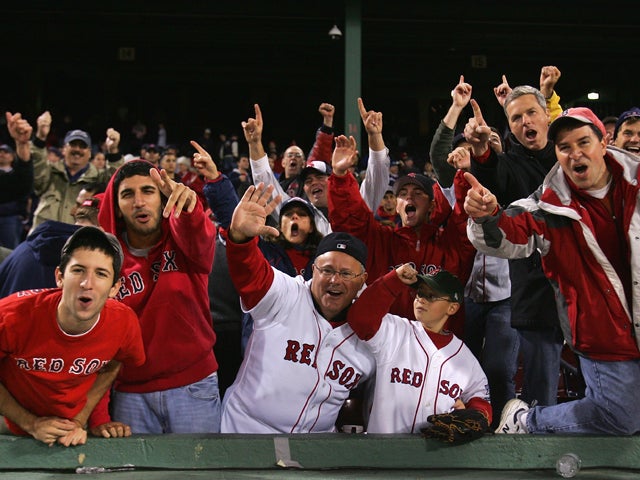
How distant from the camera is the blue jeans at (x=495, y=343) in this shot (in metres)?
3.92

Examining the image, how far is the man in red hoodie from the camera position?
10.5 ft

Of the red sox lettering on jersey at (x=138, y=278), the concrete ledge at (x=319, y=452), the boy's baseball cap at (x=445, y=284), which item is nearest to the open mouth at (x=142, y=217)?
the red sox lettering on jersey at (x=138, y=278)

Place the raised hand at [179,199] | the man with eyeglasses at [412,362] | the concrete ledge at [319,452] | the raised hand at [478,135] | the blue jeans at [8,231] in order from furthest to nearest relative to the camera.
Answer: the blue jeans at [8,231], the raised hand at [478,135], the man with eyeglasses at [412,362], the raised hand at [179,199], the concrete ledge at [319,452]

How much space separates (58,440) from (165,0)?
13.4 meters

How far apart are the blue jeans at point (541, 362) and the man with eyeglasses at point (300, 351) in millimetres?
916

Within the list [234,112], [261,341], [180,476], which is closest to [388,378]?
[261,341]

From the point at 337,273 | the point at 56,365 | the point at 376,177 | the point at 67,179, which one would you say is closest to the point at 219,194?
the point at 337,273

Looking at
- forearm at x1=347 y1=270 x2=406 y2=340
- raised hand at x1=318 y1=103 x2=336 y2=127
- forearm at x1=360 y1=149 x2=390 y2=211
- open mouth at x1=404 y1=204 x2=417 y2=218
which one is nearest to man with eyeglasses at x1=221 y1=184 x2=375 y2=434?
forearm at x1=347 y1=270 x2=406 y2=340

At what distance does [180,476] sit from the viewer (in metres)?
2.64

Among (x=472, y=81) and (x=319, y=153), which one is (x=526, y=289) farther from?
(x=472, y=81)

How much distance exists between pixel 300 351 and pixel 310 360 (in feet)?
0.22

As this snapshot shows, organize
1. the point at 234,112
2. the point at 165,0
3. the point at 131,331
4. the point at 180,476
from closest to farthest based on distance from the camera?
the point at 180,476, the point at 131,331, the point at 165,0, the point at 234,112

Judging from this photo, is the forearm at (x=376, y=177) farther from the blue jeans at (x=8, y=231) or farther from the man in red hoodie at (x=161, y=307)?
the blue jeans at (x=8, y=231)

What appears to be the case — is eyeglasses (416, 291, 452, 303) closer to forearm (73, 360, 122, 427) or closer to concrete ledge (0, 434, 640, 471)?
concrete ledge (0, 434, 640, 471)
